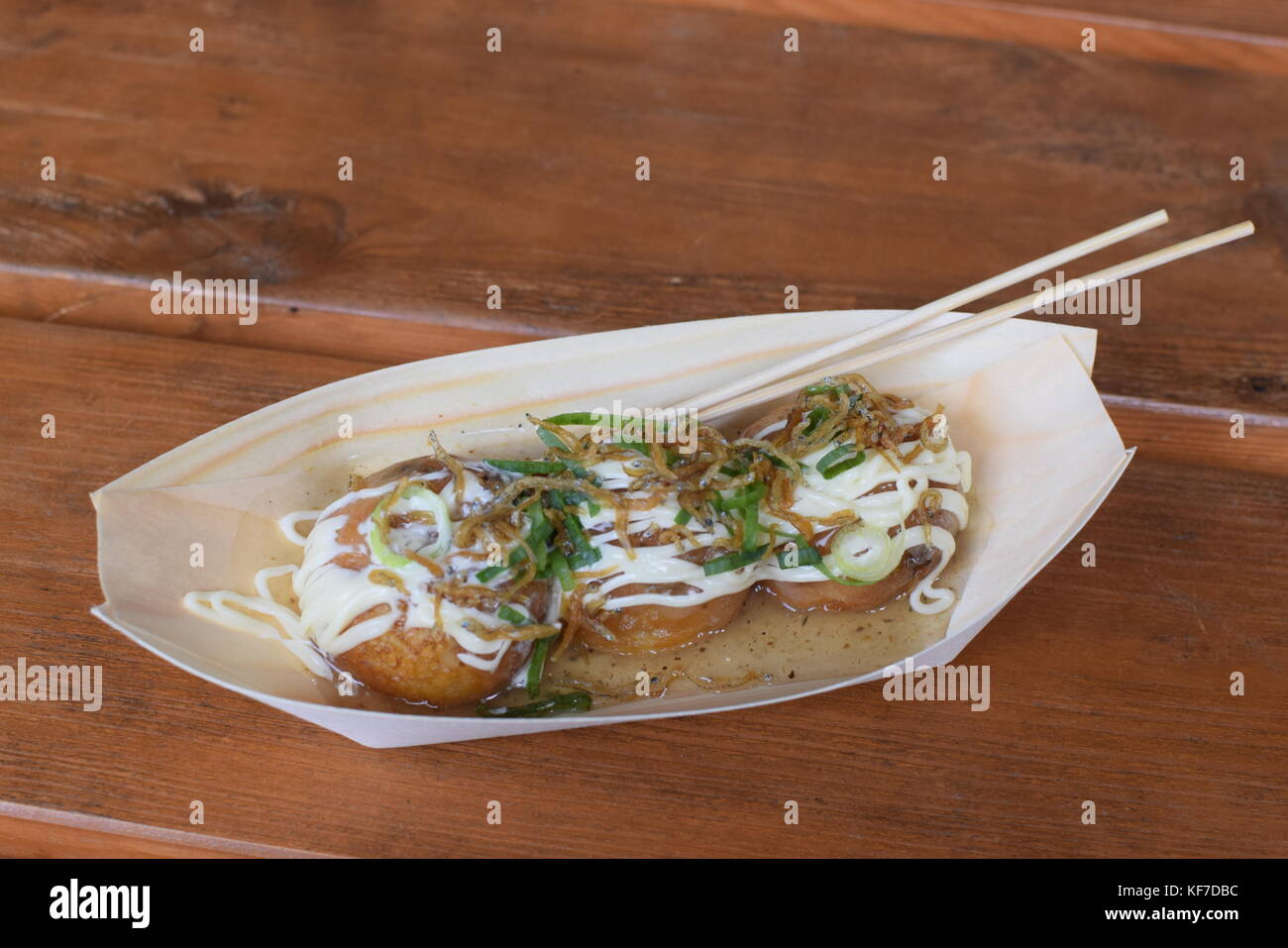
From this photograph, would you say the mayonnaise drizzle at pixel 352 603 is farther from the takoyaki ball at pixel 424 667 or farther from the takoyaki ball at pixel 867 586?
the takoyaki ball at pixel 867 586

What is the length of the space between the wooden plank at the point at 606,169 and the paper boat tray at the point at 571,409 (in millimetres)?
410

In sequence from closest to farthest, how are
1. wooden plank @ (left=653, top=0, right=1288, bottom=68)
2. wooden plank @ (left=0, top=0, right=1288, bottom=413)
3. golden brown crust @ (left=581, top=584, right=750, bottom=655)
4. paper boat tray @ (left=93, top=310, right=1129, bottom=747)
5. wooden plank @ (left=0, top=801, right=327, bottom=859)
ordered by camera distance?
wooden plank @ (left=0, top=801, right=327, bottom=859) → paper boat tray @ (left=93, top=310, right=1129, bottom=747) → golden brown crust @ (left=581, top=584, right=750, bottom=655) → wooden plank @ (left=0, top=0, right=1288, bottom=413) → wooden plank @ (left=653, top=0, right=1288, bottom=68)

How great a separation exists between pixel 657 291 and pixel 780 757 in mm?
1143

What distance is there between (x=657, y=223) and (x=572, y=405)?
30.5 inches

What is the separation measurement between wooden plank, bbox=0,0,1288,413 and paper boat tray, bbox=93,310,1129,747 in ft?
1.35

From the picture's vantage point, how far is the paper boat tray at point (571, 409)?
65.7 inches

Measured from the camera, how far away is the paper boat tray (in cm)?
167

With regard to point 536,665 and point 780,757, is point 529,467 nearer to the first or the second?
point 536,665

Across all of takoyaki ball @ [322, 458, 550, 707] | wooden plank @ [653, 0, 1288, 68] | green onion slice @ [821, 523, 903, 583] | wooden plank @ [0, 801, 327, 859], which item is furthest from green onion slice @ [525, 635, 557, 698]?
wooden plank @ [653, 0, 1288, 68]

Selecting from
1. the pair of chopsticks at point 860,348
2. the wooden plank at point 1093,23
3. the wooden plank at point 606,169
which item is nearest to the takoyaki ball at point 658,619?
the pair of chopsticks at point 860,348

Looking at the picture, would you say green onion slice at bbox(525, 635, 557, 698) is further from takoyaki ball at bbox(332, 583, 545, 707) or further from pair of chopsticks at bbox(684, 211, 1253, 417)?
pair of chopsticks at bbox(684, 211, 1253, 417)

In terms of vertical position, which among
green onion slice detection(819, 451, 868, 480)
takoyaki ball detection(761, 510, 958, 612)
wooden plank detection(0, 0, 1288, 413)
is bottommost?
takoyaki ball detection(761, 510, 958, 612)

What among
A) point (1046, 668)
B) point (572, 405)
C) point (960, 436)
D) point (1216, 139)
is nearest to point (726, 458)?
point (572, 405)

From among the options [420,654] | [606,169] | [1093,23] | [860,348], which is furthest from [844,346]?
[1093,23]
